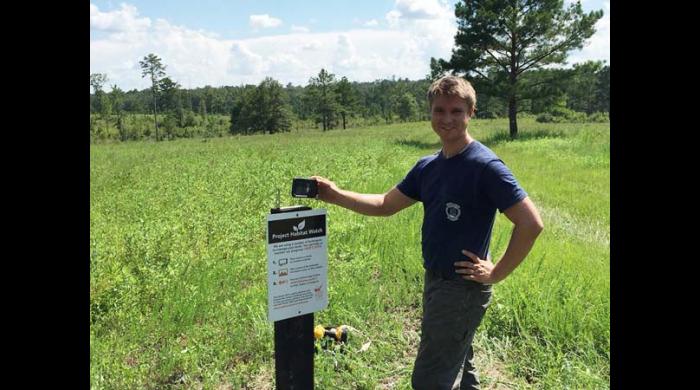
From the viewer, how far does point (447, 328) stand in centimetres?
256

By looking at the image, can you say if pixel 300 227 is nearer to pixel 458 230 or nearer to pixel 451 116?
pixel 458 230

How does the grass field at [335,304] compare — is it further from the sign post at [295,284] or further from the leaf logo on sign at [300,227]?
the leaf logo on sign at [300,227]

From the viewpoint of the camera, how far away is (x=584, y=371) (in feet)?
11.0

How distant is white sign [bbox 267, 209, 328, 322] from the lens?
2.38 metres

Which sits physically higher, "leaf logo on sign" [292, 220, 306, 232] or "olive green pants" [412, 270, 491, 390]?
"leaf logo on sign" [292, 220, 306, 232]

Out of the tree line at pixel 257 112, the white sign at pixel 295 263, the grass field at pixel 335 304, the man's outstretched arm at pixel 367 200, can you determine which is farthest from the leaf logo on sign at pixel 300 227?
the tree line at pixel 257 112

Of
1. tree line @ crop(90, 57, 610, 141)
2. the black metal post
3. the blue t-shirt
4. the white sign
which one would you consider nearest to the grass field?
the black metal post

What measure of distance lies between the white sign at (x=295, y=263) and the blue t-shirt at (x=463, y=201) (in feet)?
1.90

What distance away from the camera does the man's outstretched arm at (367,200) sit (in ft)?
9.73

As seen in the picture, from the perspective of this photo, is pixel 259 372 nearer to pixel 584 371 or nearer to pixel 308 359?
pixel 308 359

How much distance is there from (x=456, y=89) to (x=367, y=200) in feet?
3.27

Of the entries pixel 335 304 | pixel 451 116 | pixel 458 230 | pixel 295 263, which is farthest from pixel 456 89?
pixel 335 304

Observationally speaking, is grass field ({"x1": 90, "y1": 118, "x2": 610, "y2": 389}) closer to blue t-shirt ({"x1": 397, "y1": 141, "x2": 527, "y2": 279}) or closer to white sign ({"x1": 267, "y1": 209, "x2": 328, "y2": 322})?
white sign ({"x1": 267, "y1": 209, "x2": 328, "y2": 322})

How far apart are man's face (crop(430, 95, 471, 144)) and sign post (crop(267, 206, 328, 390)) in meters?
0.74
